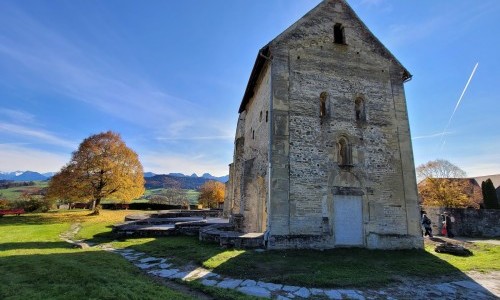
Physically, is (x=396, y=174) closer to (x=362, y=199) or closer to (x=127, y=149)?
(x=362, y=199)

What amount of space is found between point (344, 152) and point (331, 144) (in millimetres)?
957

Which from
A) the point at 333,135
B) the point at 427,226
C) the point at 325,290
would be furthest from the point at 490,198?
the point at 325,290

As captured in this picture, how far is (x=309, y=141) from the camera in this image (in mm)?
13500

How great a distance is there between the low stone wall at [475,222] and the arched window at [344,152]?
1047cm

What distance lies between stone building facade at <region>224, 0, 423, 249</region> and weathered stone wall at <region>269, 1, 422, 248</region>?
5cm

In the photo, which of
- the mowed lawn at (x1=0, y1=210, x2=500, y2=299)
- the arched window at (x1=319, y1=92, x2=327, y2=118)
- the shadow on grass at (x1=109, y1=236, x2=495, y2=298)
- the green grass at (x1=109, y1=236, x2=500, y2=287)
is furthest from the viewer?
the arched window at (x1=319, y1=92, x2=327, y2=118)

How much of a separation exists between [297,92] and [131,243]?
11205mm

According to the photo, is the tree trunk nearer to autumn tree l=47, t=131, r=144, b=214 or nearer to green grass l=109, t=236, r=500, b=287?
autumn tree l=47, t=131, r=144, b=214

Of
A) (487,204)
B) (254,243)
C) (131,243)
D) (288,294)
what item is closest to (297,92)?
(254,243)

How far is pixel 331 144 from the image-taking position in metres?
13.8

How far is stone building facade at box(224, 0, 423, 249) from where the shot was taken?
12.7m

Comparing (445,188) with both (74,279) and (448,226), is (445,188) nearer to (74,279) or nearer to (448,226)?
(448,226)

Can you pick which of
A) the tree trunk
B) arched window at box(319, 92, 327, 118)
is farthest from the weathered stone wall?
the tree trunk

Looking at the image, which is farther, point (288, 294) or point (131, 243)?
point (131, 243)
